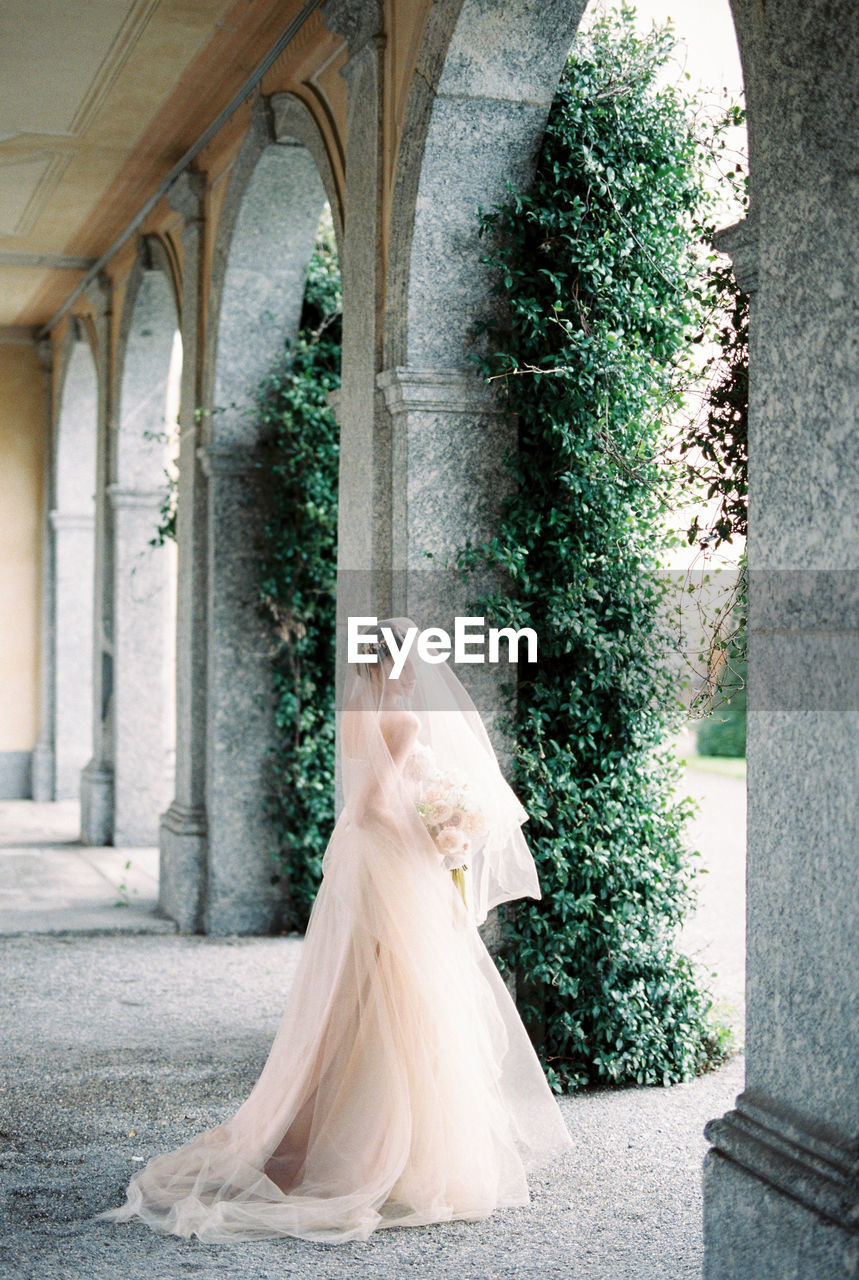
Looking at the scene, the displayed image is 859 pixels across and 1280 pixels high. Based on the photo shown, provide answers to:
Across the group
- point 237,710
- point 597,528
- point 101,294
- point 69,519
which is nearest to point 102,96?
point 237,710

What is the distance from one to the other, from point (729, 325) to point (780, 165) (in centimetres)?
163

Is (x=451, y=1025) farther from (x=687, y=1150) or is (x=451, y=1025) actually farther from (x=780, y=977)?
(x=780, y=977)

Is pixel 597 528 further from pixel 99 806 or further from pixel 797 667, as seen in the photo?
pixel 99 806

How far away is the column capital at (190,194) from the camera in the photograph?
320 inches

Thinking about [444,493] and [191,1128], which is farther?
[444,493]

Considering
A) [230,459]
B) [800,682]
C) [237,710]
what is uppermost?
[230,459]

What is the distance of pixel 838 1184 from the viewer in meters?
2.71

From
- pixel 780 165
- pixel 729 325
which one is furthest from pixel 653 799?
pixel 780 165

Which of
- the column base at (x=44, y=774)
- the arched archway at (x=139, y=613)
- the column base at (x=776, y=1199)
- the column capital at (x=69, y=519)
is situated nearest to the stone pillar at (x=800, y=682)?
the column base at (x=776, y=1199)

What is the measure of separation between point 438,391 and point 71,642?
30.2ft

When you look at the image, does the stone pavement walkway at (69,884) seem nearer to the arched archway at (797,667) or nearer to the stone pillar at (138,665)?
the stone pillar at (138,665)

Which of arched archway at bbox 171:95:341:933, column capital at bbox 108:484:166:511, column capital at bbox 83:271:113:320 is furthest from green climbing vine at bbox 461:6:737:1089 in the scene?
column capital at bbox 83:271:113:320

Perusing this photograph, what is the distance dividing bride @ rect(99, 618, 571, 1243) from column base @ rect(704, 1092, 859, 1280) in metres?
1.02

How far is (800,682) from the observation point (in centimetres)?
294
